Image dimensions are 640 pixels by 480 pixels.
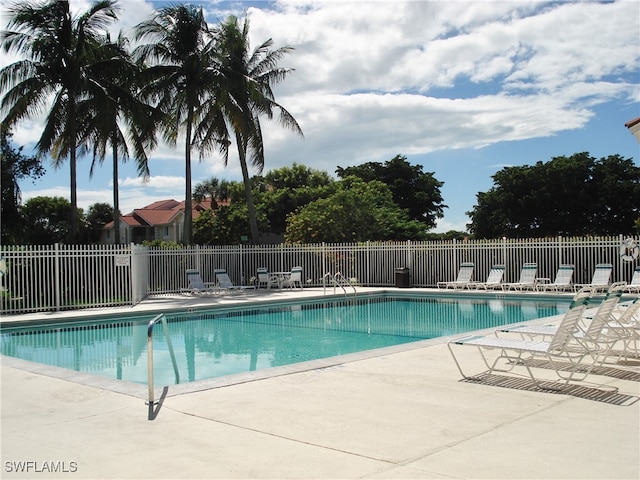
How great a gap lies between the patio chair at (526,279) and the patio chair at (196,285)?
9628 mm

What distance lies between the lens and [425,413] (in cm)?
546

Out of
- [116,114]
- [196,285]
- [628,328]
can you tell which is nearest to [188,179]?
[116,114]

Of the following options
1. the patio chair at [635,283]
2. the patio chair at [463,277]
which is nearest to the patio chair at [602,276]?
the patio chair at [635,283]

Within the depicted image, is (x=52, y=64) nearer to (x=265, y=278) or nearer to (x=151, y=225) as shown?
(x=265, y=278)

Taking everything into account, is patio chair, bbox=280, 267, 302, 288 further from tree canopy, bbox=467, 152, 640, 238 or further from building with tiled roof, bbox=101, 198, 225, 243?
building with tiled roof, bbox=101, 198, 225, 243

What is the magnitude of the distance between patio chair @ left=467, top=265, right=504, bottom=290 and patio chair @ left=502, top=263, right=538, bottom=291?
0.27m

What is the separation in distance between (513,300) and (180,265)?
11.1 m

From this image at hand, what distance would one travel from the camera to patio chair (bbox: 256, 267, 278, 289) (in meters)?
23.3

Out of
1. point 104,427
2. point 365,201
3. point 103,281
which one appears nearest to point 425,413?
point 104,427

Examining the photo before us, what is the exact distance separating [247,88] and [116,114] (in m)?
5.15

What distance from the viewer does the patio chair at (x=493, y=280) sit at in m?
20.8

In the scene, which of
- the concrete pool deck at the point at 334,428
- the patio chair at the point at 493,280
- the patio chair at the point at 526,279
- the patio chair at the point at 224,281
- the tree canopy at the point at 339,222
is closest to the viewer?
the concrete pool deck at the point at 334,428

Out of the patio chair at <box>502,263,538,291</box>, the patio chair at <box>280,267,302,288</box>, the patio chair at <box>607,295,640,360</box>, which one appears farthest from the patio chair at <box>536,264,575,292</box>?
the patio chair at <box>607,295,640,360</box>

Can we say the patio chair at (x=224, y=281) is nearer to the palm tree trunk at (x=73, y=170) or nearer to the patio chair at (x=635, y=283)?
the palm tree trunk at (x=73, y=170)
